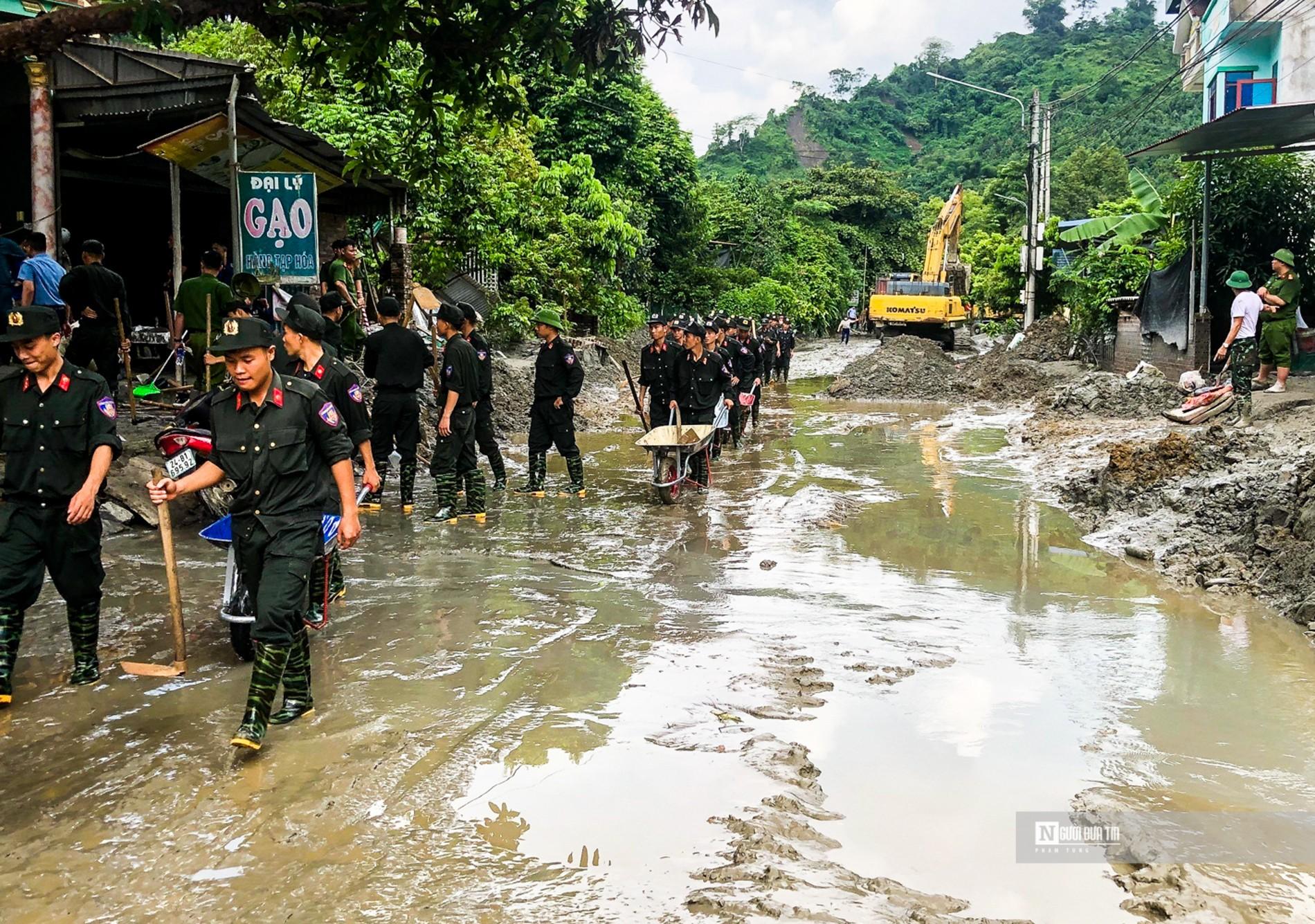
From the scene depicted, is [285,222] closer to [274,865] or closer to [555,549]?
[555,549]

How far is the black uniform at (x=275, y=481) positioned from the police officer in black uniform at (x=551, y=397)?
6764 millimetres

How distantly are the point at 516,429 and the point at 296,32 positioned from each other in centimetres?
1128

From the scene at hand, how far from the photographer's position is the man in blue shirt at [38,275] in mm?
10703

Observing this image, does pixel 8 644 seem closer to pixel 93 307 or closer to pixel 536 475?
pixel 93 307

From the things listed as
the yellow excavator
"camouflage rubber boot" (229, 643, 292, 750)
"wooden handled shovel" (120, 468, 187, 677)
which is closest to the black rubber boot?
"wooden handled shovel" (120, 468, 187, 677)

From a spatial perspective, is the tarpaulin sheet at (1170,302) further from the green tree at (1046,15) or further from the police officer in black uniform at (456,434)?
the green tree at (1046,15)

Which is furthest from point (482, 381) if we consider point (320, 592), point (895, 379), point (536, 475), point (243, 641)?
point (895, 379)

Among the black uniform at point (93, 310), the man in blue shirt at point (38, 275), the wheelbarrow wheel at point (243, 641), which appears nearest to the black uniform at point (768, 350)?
the black uniform at point (93, 310)

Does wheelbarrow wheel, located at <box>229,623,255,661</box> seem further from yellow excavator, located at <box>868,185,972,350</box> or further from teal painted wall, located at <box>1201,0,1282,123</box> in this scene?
yellow excavator, located at <box>868,185,972,350</box>

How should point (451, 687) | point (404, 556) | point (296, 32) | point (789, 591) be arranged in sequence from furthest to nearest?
point (404, 556), point (789, 591), point (296, 32), point (451, 687)

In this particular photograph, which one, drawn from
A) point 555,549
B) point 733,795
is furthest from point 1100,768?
point 555,549

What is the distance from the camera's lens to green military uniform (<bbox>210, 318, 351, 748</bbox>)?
5.13 metres

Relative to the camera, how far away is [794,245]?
2031 inches

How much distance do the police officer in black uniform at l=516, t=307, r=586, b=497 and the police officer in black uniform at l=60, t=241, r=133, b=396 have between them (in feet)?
13.1
